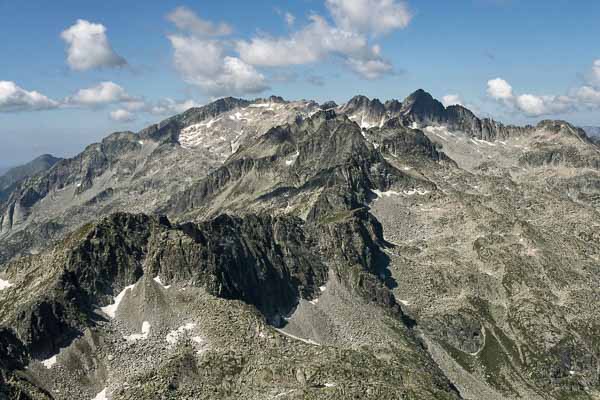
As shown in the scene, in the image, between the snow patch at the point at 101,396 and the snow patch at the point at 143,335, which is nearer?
the snow patch at the point at 101,396

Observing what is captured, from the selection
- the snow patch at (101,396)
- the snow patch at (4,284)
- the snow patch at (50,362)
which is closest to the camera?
the snow patch at (101,396)

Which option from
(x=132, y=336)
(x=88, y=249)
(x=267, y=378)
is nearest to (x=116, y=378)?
(x=132, y=336)

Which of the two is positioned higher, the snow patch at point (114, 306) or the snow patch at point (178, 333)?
the snow patch at point (114, 306)

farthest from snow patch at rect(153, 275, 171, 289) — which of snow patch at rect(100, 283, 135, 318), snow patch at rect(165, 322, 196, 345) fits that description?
snow patch at rect(165, 322, 196, 345)

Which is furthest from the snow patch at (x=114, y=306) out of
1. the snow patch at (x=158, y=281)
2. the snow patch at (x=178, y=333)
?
the snow patch at (x=178, y=333)

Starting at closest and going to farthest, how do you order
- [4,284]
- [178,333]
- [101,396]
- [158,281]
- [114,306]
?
[101,396]
[178,333]
[114,306]
[158,281]
[4,284]

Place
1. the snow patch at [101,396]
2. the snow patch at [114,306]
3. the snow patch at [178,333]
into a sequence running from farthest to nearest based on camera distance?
the snow patch at [114,306] → the snow patch at [178,333] → the snow patch at [101,396]

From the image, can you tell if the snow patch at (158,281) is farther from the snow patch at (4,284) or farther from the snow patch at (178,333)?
the snow patch at (4,284)

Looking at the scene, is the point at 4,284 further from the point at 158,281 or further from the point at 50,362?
the point at 50,362

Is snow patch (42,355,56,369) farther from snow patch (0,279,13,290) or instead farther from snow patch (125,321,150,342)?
snow patch (0,279,13,290)

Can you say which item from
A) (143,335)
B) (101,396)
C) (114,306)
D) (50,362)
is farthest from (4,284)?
(101,396)

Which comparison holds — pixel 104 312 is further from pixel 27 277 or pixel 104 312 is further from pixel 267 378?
pixel 267 378
